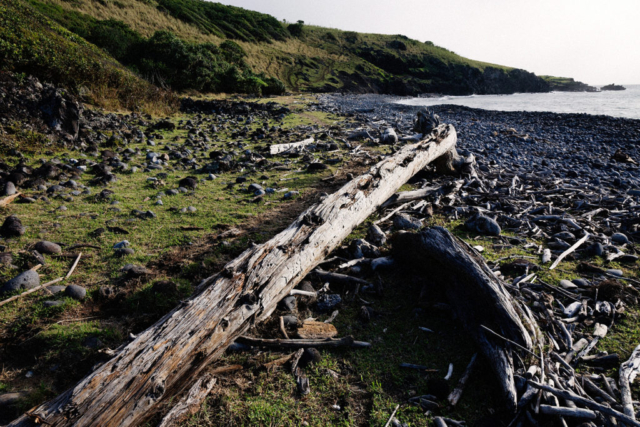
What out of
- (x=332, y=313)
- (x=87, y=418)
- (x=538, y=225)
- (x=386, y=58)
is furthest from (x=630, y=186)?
(x=386, y=58)

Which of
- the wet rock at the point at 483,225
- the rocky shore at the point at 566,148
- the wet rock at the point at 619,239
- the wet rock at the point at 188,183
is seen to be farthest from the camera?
the rocky shore at the point at 566,148

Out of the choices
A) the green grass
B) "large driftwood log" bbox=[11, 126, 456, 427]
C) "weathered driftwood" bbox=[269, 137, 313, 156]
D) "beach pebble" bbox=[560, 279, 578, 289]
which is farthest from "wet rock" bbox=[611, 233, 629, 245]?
the green grass

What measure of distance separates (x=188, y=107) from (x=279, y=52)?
4158 cm

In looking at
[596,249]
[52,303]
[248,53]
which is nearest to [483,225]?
[596,249]

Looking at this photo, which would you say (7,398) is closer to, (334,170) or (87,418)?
(87,418)

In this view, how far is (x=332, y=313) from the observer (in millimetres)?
3383

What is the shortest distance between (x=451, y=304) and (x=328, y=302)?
137cm

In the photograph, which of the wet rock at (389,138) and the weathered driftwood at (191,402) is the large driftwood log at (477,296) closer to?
the weathered driftwood at (191,402)

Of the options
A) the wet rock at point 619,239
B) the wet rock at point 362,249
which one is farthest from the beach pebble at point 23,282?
the wet rock at point 619,239

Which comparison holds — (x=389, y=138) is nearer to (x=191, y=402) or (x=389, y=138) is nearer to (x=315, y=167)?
(x=315, y=167)

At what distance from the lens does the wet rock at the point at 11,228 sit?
13.2 ft

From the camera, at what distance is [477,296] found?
2883 millimetres

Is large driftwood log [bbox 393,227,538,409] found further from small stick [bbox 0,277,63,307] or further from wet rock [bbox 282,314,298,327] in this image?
small stick [bbox 0,277,63,307]

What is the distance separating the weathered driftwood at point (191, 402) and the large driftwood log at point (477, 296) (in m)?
2.35
